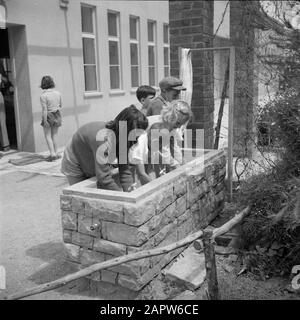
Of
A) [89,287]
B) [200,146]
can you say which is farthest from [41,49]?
[89,287]

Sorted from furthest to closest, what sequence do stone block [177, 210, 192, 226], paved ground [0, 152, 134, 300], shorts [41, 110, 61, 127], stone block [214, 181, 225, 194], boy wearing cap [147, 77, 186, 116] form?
shorts [41, 110, 61, 127] < stone block [214, 181, 225, 194] < boy wearing cap [147, 77, 186, 116] < stone block [177, 210, 192, 226] < paved ground [0, 152, 134, 300]

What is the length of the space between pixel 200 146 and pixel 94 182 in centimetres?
270

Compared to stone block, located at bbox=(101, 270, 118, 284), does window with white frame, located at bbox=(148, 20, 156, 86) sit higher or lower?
higher

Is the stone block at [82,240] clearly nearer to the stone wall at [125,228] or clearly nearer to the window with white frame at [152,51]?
the stone wall at [125,228]

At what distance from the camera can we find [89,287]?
11.3 ft

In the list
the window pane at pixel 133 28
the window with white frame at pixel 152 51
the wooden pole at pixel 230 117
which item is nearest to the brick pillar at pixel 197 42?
the wooden pole at pixel 230 117

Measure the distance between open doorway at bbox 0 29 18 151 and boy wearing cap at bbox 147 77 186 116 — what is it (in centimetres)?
466

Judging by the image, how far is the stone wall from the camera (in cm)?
311

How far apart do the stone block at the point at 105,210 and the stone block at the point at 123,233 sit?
0.16 ft

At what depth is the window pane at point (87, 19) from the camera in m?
A: 10.2

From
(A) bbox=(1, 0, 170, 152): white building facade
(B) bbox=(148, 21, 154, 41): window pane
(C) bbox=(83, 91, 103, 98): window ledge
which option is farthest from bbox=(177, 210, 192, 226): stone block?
(B) bbox=(148, 21, 154, 41): window pane

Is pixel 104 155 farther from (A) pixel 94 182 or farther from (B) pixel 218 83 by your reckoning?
(B) pixel 218 83

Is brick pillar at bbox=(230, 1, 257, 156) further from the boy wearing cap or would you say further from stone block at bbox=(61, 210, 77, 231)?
stone block at bbox=(61, 210, 77, 231)

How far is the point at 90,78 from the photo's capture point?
10.6 meters
